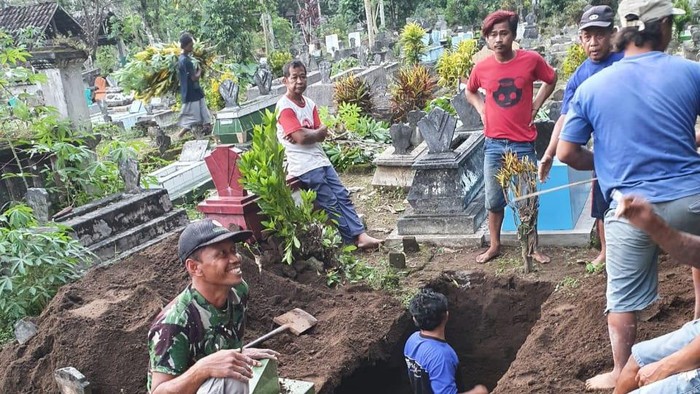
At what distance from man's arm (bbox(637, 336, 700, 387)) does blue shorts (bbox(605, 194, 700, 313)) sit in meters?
0.52

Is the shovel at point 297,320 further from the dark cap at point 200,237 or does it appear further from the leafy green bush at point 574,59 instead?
the leafy green bush at point 574,59

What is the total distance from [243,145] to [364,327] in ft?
20.6

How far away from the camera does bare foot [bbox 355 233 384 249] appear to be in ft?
19.1

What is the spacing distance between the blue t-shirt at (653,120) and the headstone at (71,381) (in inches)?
117

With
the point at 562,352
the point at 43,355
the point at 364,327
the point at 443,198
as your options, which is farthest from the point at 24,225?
the point at 562,352

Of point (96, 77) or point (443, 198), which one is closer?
point (443, 198)

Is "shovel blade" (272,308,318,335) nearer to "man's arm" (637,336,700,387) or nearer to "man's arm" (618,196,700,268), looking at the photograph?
"man's arm" (637,336,700,387)

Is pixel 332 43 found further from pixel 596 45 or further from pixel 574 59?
pixel 596 45

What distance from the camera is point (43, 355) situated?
4.10m

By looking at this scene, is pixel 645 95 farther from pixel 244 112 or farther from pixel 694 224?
pixel 244 112

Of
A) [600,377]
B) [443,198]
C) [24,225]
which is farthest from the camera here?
[443,198]

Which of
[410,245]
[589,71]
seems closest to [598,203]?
[589,71]

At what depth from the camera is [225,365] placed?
2.43 metres

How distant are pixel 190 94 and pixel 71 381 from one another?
7741mm
